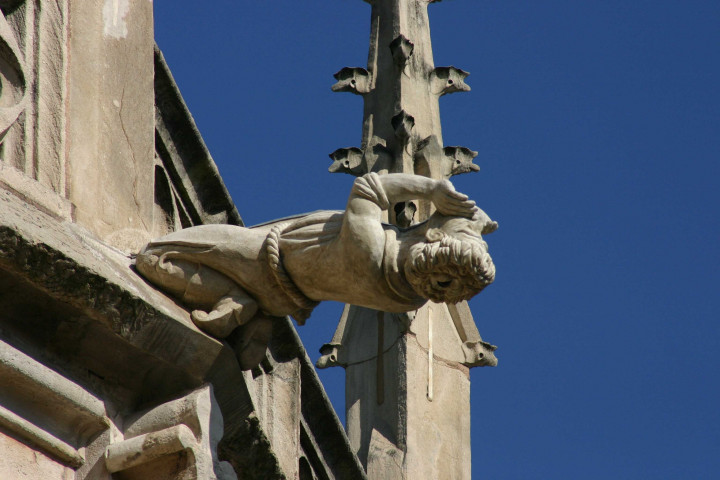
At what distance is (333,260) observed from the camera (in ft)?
23.0

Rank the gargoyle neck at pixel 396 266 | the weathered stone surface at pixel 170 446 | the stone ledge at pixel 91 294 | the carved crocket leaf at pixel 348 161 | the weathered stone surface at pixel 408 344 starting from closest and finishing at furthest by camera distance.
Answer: the stone ledge at pixel 91 294 < the weathered stone surface at pixel 170 446 < the gargoyle neck at pixel 396 266 < the weathered stone surface at pixel 408 344 < the carved crocket leaf at pixel 348 161

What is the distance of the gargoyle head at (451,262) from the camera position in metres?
6.75

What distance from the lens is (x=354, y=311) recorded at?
12.0m

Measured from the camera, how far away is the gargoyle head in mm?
6746

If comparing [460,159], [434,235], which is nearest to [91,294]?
[434,235]

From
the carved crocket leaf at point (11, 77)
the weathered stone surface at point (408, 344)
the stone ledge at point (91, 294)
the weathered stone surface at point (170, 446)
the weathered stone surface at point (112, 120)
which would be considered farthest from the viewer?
the weathered stone surface at point (408, 344)

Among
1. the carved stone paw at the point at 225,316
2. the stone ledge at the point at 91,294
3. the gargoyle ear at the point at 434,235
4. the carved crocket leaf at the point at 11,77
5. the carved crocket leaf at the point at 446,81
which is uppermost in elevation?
the carved crocket leaf at the point at 446,81

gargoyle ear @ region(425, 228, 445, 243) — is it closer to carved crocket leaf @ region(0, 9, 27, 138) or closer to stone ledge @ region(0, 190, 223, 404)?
stone ledge @ region(0, 190, 223, 404)

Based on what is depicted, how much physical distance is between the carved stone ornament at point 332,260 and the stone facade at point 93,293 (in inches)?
5.7

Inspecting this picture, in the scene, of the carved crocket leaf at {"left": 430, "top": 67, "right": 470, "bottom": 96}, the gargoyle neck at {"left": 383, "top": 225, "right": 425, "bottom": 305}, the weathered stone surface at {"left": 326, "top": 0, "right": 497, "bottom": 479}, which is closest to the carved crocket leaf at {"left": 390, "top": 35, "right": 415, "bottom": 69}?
the weathered stone surface at {"left": 326, "top": 0, "right": 497, "bottom": 479}

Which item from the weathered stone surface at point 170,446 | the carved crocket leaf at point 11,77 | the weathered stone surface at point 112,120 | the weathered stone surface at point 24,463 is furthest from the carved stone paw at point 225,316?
the carved crocket leaf at point 11,77

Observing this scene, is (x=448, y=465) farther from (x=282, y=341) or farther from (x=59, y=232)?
(x=59, y=232)

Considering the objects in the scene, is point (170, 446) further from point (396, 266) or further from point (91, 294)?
point (396, 266)

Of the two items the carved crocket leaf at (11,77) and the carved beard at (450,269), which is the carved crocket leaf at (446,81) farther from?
the carved beard at (450,269)
